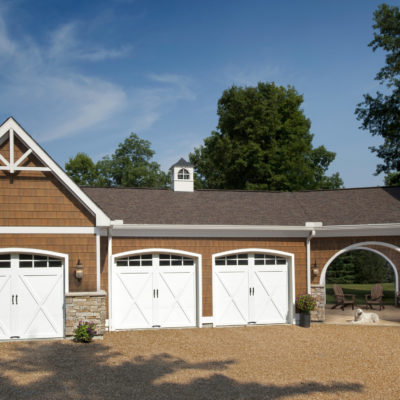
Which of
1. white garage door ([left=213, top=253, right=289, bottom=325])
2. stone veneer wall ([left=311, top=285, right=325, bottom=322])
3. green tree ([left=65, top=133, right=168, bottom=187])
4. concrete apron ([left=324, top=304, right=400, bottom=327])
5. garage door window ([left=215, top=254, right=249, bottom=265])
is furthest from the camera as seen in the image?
green tree ([left=65, top=133, right=168, bottom=187])

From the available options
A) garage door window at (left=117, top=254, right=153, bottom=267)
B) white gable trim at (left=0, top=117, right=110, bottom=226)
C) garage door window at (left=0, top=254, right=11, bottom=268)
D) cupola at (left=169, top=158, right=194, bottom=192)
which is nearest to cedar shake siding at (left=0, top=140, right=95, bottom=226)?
white gable trim at (left=0, top=117, right=110, bottom=226)

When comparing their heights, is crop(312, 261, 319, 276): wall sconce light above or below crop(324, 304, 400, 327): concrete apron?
above

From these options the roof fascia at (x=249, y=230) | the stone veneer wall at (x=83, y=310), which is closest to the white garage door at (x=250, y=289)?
the roof fascia at (x=249, y=230)

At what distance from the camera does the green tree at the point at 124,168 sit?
1650 inches

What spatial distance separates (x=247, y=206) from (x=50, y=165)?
24.1ft

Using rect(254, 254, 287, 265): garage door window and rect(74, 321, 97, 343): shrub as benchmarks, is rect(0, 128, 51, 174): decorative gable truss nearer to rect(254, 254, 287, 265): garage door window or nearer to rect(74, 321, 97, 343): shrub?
rect(74, 321, 97, 343): shrub

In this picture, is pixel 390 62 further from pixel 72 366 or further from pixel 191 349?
pixel 72 366

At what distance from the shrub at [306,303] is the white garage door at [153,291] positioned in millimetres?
3460

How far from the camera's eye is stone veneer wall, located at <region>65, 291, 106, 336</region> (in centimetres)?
1239

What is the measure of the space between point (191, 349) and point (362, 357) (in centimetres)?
412

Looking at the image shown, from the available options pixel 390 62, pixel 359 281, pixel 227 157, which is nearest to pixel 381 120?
pixel 390 62

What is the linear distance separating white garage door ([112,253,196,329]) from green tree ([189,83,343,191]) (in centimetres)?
1760

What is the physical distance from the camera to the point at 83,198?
1270cm

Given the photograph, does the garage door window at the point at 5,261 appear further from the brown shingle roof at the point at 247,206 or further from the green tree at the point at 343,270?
the green tree at the point at 343,270
